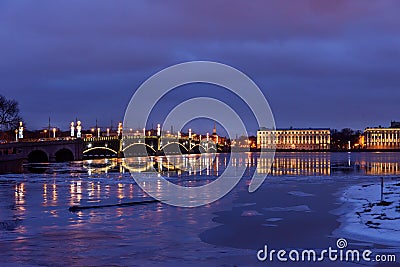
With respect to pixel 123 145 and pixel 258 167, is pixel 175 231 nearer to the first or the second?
pixel 258 167

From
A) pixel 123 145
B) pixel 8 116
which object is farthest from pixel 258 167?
pixel 123 145

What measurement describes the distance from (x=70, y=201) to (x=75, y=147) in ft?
295

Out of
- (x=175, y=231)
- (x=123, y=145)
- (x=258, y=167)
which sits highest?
(x=123, y=145)

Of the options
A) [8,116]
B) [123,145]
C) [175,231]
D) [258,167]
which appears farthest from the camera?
[123,145]

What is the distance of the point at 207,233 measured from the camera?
1784cm

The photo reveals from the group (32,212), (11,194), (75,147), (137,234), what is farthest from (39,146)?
(137,234)

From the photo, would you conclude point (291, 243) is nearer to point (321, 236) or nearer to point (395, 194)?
point (321, 236)

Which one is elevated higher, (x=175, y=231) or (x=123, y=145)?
(x=123, y=145)

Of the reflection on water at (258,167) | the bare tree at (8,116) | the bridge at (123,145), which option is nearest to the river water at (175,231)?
the reflection on water at (258,167)

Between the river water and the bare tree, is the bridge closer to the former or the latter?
the bare tree

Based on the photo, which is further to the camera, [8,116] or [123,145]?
[123,145]

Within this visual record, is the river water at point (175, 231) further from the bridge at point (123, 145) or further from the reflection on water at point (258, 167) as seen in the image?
the bridge at point (123, 145)

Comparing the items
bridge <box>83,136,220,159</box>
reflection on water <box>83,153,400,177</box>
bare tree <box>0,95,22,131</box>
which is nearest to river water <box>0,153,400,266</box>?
reflection on water <box>83,153,400,177</box>

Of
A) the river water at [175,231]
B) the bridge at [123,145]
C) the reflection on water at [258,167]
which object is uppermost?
the bridge at [123,145]
